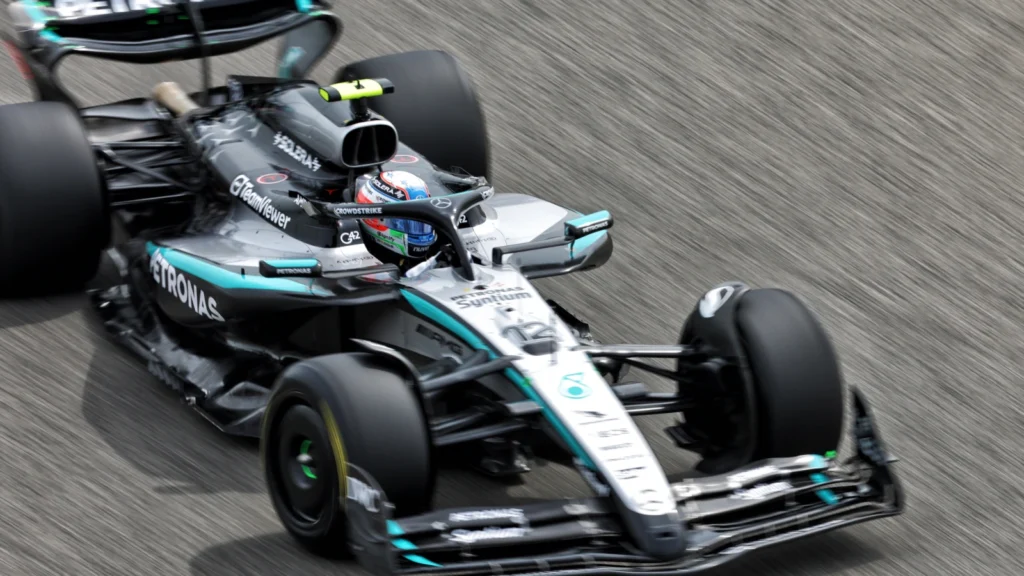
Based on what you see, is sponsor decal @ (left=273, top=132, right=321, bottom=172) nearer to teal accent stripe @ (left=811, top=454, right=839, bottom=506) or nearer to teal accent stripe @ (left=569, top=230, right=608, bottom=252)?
teal accent stripe @ (left=569, top=230, right=608, bottom=252)

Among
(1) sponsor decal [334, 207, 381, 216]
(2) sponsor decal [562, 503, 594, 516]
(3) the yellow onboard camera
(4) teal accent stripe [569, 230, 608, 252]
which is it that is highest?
(3) the yellow onboard camera

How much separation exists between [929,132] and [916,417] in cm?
393

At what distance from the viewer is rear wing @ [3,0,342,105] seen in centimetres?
923

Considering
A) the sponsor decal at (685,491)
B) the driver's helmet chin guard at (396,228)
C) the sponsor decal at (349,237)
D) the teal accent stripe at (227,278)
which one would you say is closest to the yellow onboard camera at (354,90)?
the driver's helmet chin guard at (396,228)

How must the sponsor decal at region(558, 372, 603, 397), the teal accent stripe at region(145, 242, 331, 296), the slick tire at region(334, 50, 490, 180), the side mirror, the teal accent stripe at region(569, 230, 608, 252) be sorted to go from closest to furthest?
the sponsor decal at region(558, 372, 603, 397) → the teal accent stripe at region(145, 242, 331, 296) → the side mirror → the teal accent stripe at region(569, 230, 608, 252) → the slick tire at region(334, 50, 490, 180)

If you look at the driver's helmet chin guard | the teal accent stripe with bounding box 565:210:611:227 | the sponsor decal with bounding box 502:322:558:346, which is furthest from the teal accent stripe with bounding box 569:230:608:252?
the sponsor decal with bounding box 502:322:558:346

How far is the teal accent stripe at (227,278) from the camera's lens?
737 centimetres

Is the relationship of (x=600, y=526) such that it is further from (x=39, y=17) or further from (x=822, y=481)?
(x=39, y=17)

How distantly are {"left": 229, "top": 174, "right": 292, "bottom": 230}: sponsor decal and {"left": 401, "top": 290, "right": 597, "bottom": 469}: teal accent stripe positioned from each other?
1099mm

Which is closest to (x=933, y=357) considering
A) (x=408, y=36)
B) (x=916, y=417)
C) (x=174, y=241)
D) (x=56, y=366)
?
(x=916, y=417)

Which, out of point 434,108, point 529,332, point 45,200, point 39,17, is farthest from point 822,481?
point 39,17

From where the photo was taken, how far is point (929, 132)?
37.7 ft

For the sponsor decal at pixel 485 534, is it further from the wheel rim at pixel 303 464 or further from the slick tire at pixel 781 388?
the slick tire at pixel 781 388

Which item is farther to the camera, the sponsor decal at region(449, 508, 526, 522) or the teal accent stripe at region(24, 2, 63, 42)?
the teal accent stripe at region(24, 2, 63, 42)
